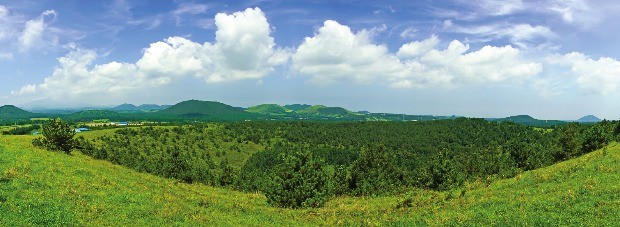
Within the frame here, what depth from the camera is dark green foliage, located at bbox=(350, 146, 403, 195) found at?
6375cm

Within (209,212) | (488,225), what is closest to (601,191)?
(488,225)

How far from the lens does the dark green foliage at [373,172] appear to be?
209 ft

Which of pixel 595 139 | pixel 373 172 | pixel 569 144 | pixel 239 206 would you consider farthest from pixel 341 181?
pixel 595 139

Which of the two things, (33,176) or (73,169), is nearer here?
(33,176)

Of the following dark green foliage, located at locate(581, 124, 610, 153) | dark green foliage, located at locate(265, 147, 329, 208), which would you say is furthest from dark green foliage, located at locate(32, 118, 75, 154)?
dark green foliage, located at locate(581, 124, 610, 153)

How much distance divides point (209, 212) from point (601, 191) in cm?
3249

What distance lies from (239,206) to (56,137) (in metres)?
41.5

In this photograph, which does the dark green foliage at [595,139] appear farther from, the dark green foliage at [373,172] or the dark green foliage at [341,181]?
the dark green foliage at [341,181]

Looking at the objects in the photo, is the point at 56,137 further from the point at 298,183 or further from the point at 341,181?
the point at 341,181

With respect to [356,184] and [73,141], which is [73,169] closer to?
[73,141]

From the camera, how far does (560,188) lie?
105 feet

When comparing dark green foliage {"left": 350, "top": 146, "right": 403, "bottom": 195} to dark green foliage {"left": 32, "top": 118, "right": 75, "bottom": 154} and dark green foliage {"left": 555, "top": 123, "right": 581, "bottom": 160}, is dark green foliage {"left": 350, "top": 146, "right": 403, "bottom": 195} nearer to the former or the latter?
dark green foliage {"left": 555, "top": 123, "right": 581, "bottom": 160}

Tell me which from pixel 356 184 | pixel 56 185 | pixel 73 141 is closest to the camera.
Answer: pixel 56 185

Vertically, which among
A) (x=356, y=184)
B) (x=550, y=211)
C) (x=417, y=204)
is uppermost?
(x=550, y=211)
